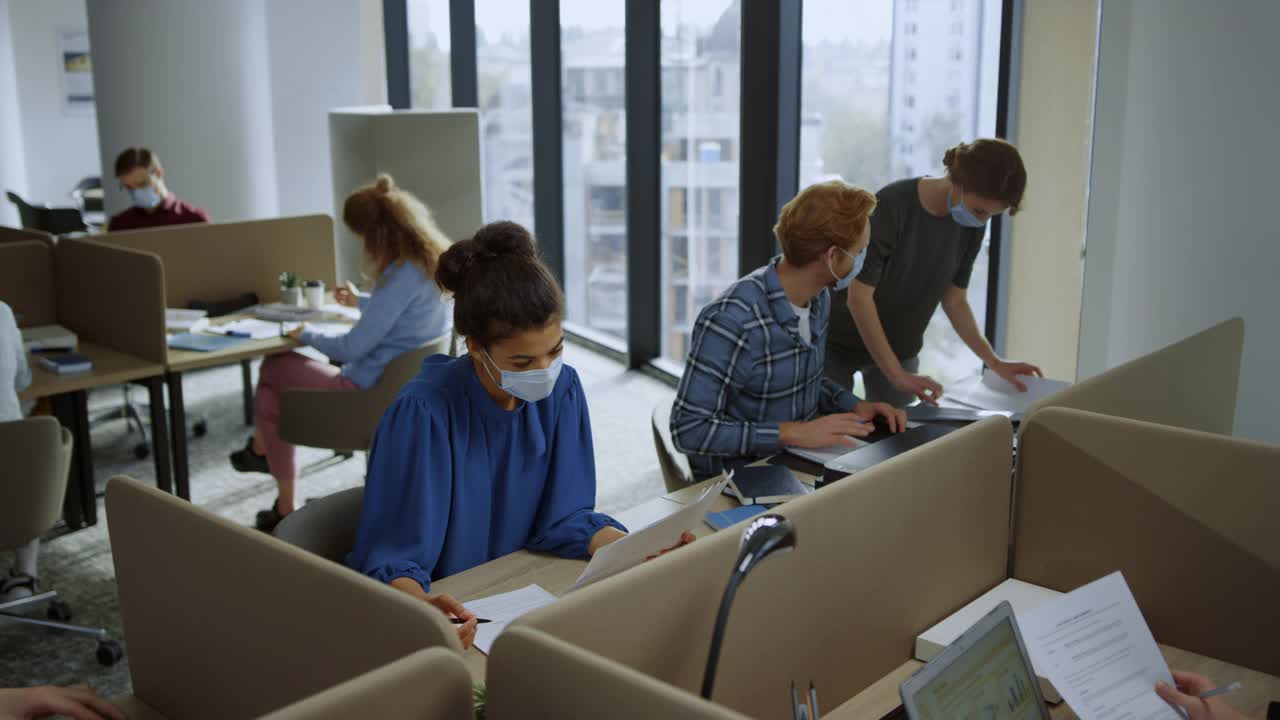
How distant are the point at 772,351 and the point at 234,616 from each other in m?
1.42

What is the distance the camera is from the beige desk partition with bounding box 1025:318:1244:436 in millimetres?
2098

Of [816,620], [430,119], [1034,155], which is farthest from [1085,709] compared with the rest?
[430,119]

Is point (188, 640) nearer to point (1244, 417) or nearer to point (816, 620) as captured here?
point (816, 620)

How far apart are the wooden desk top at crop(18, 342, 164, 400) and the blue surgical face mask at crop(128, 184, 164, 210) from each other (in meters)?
1.33

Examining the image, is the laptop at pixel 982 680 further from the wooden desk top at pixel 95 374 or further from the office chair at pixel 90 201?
the office chair at pixel 90 201

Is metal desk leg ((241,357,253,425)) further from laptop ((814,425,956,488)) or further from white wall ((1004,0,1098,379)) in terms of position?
laptop ((814,425,956,488))

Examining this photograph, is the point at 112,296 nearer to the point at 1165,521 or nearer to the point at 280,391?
the point at 280,391

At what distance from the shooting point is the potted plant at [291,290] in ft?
14.8

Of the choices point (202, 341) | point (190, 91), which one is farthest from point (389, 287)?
point (190, 91)

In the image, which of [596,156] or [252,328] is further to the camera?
[596,156]

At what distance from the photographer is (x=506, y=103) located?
22.0ft

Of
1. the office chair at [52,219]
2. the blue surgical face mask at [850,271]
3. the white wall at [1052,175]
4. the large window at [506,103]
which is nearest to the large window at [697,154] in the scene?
the large window at [506,103]

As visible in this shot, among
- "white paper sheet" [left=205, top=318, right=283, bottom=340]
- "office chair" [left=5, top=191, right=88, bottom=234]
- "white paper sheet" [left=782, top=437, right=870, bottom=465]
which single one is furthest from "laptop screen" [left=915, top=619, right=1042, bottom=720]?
"office chair" [left=5, top=191, right=88, bottom=234]

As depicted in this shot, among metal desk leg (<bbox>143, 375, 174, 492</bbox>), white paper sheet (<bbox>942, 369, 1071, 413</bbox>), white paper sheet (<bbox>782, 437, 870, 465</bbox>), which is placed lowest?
metal desk leg (<bbox>143, 375, 174, 492</bbox>)
